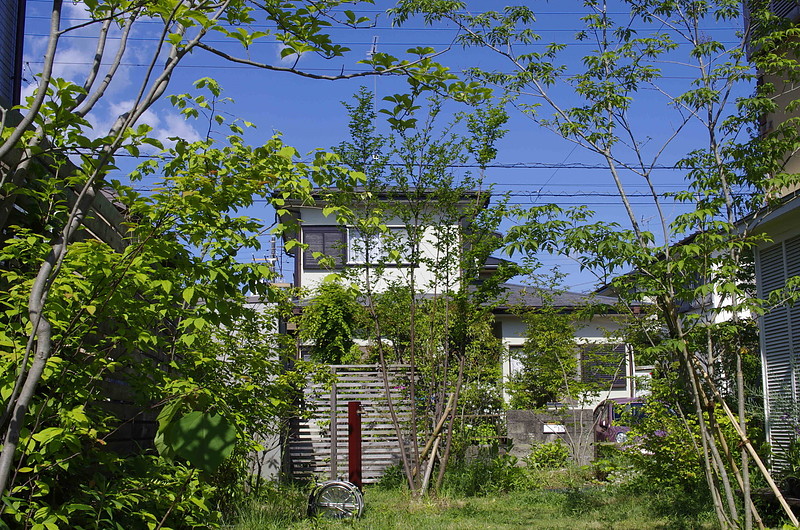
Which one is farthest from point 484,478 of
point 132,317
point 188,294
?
point 188,294

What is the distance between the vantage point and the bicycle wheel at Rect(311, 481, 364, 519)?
267 inches

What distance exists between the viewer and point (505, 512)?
741 centimetres

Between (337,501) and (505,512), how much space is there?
1760mm

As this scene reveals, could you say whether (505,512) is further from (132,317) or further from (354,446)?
(132,317)

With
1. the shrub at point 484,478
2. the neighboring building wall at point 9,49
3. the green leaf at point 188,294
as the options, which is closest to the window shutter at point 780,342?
the shrub at point 484,478

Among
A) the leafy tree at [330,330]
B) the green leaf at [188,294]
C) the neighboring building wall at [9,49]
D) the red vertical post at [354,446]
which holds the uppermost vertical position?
the neighboring building wall at [9,49]

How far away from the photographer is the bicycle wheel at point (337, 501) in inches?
267

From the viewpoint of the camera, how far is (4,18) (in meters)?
4.09

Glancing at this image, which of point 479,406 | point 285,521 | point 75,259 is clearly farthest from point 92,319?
point 479,406

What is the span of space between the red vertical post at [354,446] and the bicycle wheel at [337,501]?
433mm

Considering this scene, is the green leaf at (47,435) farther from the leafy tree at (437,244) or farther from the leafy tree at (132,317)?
the leafy tree at (437,244)

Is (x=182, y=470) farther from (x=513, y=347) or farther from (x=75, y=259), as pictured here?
(x=513, y=347)

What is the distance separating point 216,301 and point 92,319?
0.46 m

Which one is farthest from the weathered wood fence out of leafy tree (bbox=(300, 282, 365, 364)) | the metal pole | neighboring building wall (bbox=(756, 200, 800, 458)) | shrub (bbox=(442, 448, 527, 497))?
neighboring building wall (bbox=(756, 200, 800, 458))
